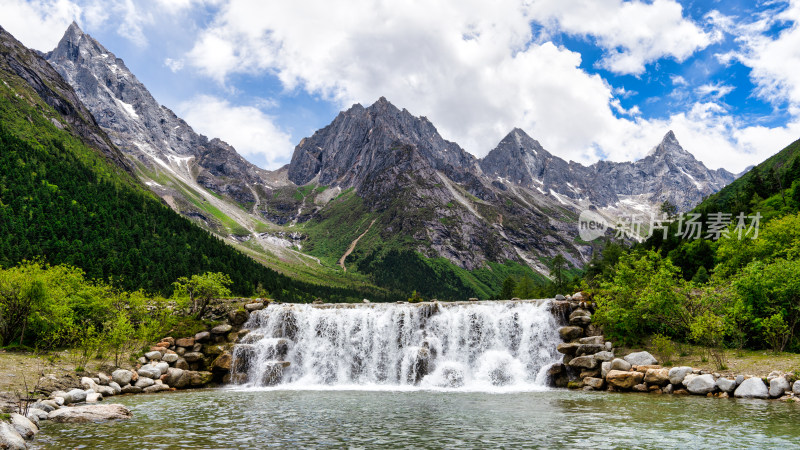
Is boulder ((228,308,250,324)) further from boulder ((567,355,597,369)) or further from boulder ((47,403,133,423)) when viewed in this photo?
boulder ((567,355,597,369))

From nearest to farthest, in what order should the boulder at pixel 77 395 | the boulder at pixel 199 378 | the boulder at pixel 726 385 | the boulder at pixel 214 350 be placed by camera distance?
the boulder at pixel 77 395
the boulder at pixel 726 385
the boulder at pixel 199 378
the boulder at pixel 214 350

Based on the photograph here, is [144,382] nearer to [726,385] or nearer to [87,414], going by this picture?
[87,414]

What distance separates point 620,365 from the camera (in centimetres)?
4166

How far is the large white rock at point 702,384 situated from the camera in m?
35.4

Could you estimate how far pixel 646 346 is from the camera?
153ft

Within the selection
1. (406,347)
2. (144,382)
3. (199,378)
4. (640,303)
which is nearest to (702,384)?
(640,303)

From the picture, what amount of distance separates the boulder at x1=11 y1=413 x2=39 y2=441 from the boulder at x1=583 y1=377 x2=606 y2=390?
139 feet

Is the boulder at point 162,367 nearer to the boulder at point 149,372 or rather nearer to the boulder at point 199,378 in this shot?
the boulder at point 149,372

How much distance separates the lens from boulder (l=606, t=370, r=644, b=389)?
130 feet

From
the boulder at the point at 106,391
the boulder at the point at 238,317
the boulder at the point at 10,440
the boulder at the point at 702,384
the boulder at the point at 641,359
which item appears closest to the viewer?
the boulder at the point at 10,440

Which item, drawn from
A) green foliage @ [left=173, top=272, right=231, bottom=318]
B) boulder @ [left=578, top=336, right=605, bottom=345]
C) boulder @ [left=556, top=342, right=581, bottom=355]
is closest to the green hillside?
green foliage @ [left=173, top=272, right=231, bottom=318]

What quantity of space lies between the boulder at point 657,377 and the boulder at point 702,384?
1.85 metres

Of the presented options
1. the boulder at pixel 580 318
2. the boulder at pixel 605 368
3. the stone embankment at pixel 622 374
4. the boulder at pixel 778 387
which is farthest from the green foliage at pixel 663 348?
the boulder at pixel 778 387

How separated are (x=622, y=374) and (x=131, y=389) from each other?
47074 mm
